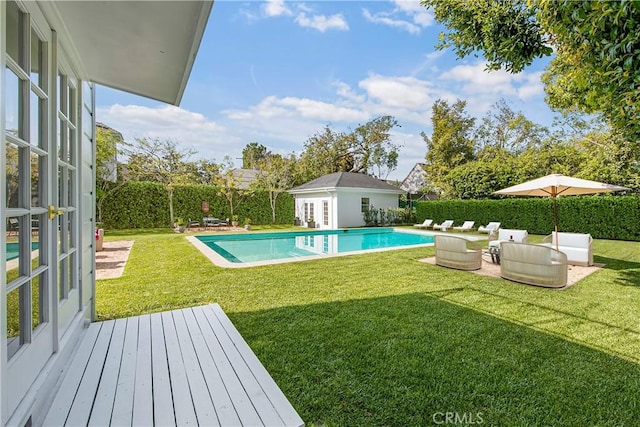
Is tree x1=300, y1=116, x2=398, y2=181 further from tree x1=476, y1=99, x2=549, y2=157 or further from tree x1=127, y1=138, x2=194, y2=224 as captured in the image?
tree x1=127, y1=138, x2=194, y2=224

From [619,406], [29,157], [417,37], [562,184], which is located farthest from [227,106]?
Answer: [619,406]

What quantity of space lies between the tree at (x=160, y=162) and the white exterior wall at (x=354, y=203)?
10.1m

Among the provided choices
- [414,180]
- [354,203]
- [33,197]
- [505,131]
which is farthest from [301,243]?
[414,180]

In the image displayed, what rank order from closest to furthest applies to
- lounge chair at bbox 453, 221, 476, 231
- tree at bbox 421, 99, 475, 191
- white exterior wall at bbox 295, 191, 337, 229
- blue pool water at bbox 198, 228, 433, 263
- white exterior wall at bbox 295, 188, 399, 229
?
blue pool water at bbox 198, 228, 433, 263
lounge chair at bbox 453, 221, 476, 231
white exterior wall at bbox 295, 188, 399, 229
white exterior wall at bbox 295, 191, 337, 229
tree at bbox 421, 99, 475, 191

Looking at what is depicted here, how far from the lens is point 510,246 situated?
6.09 meters

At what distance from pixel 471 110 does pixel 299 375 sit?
29.7 m

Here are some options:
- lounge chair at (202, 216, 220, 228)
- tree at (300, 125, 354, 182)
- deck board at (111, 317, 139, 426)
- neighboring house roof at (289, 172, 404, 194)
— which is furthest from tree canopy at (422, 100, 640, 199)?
lounge chair at (202, 216, 220, 228)

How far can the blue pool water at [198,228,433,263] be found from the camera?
1148 centimetres

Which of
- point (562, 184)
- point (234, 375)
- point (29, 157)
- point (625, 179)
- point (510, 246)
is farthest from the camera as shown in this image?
point (625, 179)

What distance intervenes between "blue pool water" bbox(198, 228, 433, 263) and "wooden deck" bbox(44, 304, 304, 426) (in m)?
7.01

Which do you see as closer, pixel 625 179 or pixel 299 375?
pixel 299 375

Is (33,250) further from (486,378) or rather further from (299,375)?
(486,378)

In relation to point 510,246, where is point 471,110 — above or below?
above

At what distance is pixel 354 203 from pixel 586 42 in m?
17.8
